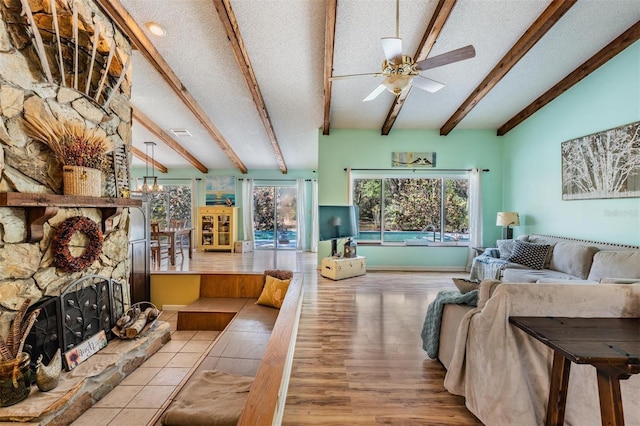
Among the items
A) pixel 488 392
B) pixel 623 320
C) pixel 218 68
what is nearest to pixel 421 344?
pixel 488 392

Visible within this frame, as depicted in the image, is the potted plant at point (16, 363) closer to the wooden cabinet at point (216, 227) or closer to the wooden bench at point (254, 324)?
the wooden bench at point (254, 324)

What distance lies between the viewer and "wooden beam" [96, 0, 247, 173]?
288 centimetres

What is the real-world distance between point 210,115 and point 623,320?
5928 millimetres

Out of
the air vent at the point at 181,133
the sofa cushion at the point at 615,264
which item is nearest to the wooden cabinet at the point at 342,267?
the sofa cushion at the point at 615,264

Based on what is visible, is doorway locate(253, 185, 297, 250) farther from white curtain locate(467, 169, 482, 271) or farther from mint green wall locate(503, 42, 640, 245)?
mint green wall locate(503, 42, 640, 245)

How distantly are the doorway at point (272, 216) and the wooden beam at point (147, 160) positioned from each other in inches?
109

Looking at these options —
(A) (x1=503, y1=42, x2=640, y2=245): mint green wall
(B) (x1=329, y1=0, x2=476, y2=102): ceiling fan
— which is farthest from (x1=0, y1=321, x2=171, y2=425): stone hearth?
(A) (x1=503, y1=42, x2=640, y2=245): mint green wall

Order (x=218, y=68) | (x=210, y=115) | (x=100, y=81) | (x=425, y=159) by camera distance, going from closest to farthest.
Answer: (x=100, y=81)
(x=218, y=68)
(x=210, y=115)
(x=425, y=159)

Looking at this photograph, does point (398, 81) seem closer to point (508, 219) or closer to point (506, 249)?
point (506, 249)

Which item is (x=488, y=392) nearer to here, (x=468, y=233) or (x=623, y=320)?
(x=623, y=320)

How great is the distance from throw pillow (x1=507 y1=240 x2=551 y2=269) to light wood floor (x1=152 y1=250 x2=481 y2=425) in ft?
4.60

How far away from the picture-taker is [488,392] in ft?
5.54

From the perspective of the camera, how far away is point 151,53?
3.57 metres

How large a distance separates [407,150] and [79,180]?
5.39m
